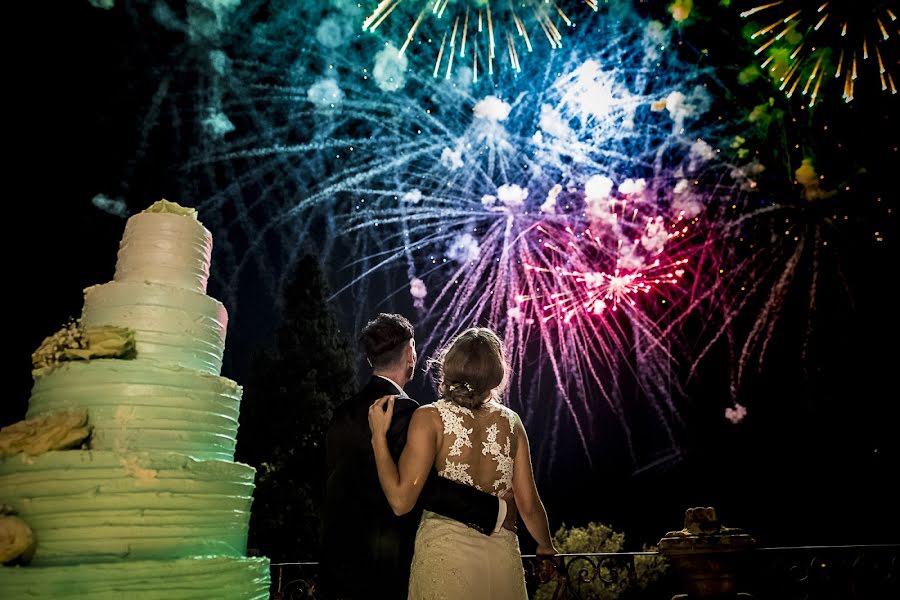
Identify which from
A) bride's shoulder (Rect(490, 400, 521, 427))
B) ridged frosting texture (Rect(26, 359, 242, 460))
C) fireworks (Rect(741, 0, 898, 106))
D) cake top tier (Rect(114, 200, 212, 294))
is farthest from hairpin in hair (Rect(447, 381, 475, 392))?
fireworks (Rect(741, 0, 898, 106))

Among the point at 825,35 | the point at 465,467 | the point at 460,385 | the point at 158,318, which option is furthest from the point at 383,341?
the point at 825,35

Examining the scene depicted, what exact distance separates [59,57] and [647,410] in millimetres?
35713

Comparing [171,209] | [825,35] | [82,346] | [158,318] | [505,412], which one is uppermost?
[825,35]

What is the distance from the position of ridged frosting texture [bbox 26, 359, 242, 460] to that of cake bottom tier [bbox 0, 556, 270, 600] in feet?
2.02

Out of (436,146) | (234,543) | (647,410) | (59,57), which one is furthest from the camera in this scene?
(647,410)

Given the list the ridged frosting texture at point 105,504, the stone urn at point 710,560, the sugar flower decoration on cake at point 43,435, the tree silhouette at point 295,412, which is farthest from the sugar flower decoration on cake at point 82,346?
the tree silhouette at point 295,412

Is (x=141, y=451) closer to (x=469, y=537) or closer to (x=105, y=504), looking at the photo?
(x=105, y=504)

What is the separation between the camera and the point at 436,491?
315 cm

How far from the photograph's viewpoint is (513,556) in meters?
3.27

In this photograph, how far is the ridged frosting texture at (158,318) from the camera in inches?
155

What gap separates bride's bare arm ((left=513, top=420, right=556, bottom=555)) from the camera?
11.2 ft

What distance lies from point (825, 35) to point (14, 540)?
7264mm

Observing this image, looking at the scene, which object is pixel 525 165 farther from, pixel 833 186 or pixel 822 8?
pixel 822 8

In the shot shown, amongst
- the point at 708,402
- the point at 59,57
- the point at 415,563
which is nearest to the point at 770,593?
the point at 415,563
